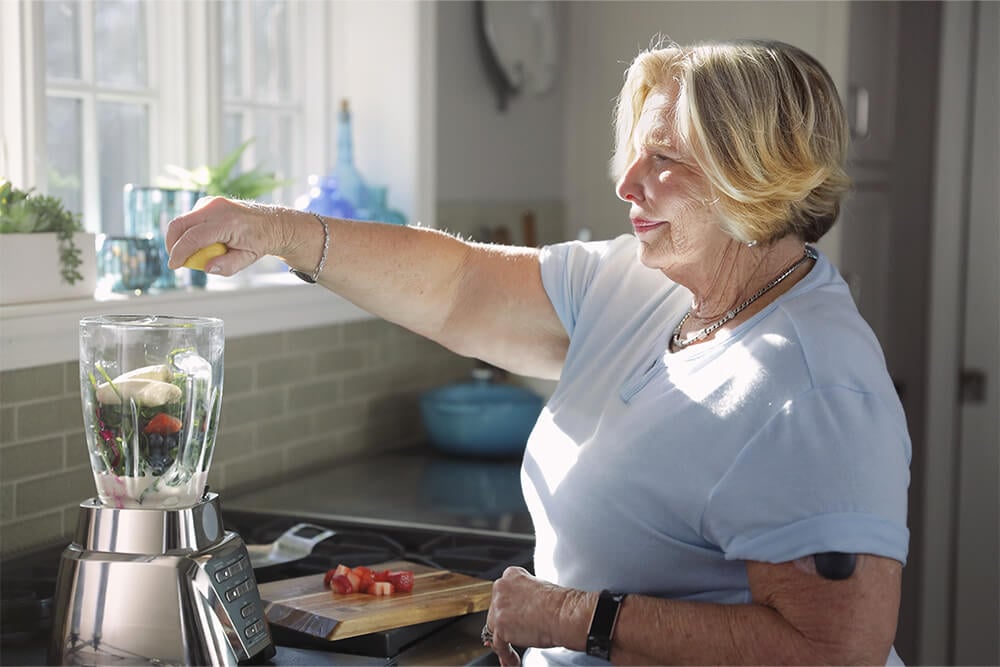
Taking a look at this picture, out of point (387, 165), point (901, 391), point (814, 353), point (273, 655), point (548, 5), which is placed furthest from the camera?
point (901, 391)

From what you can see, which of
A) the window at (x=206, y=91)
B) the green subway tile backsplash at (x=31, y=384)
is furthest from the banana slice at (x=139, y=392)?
the window at (x=206, y=91)

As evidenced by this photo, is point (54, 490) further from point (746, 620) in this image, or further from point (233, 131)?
point (746, 620)

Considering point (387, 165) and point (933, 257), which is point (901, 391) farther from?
point (387, 165)

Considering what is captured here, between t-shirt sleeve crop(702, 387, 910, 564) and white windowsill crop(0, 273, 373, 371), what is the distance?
3.69ft

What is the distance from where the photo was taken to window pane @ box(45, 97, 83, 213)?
2.27 metres

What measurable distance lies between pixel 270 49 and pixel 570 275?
130cm

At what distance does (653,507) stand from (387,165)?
169 centimetres

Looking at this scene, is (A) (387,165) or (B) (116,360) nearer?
(B) (116,360)

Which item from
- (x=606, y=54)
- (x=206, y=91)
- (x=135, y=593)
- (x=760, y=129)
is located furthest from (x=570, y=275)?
(x=606, y=54)

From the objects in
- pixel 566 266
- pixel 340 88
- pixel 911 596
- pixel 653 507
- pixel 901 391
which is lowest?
pixel 911 596

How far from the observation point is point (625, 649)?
1403 millimetres

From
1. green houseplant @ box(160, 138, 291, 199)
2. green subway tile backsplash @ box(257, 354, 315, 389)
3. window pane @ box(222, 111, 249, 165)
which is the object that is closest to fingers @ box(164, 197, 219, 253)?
green houseplant @ box(160, 138, 291, 199)

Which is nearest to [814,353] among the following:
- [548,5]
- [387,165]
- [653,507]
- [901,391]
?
[653,507]

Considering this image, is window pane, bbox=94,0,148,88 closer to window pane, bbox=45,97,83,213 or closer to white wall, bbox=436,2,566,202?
window pane, bbox=45,97,83,213
